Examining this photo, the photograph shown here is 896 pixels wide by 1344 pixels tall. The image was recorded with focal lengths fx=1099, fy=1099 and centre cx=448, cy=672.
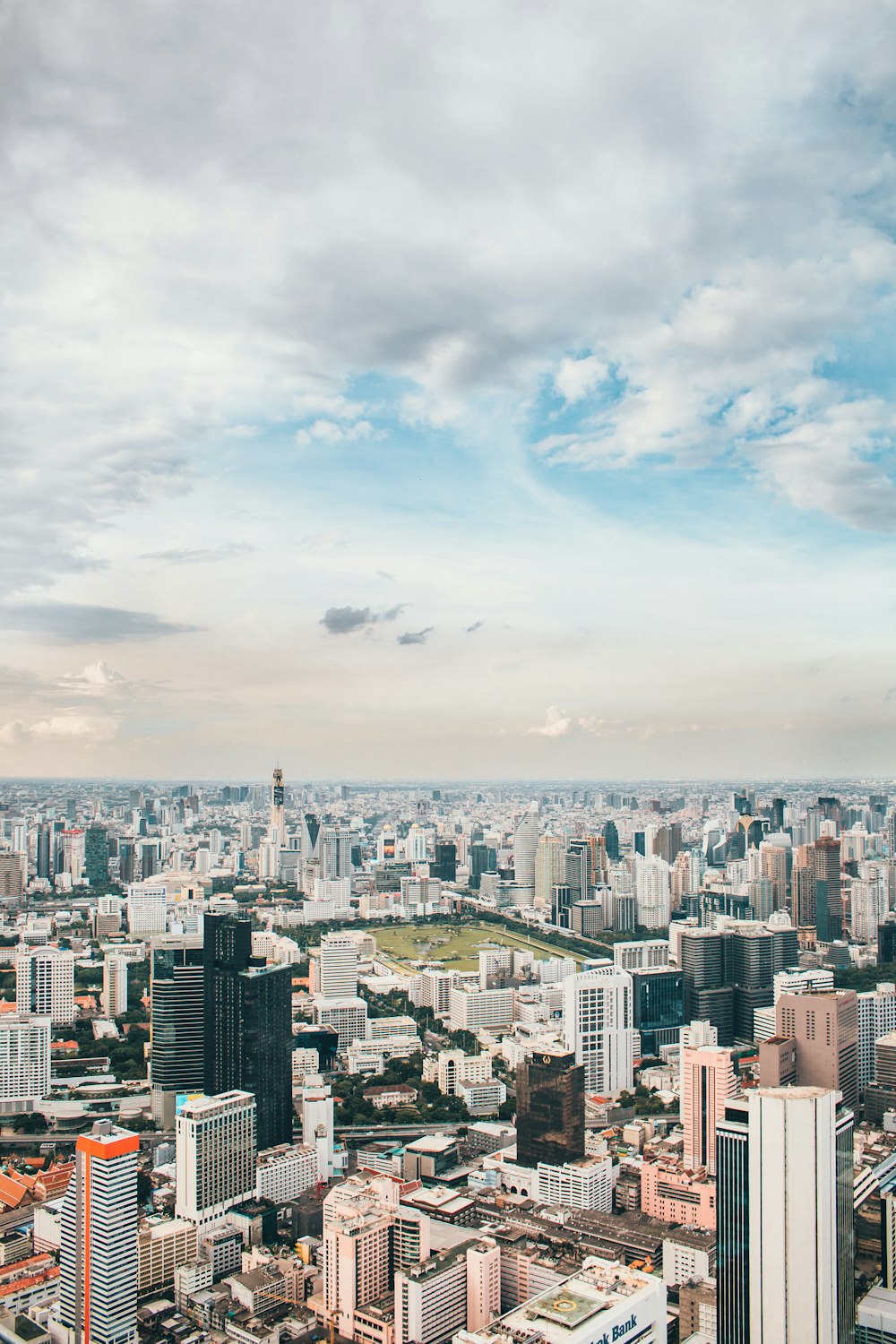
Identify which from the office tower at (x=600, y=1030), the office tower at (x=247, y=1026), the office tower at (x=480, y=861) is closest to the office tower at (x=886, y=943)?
the office tower at (x=600, y=1030)

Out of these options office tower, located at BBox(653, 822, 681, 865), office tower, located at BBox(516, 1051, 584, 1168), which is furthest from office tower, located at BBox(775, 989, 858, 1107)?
office tower, located at BBox(653, 822, 681, 865)

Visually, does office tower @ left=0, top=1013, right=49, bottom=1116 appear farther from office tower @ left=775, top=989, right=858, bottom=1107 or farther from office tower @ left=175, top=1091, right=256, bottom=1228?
office tower @ left=775, top=989, right=858, bottom=1107

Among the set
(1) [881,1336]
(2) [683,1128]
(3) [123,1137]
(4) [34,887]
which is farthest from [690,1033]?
(4) [34,887]

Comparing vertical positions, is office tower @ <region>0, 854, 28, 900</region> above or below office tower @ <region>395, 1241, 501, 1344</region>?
above

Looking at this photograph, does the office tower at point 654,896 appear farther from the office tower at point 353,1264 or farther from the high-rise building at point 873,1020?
the office tower at point 353,1264

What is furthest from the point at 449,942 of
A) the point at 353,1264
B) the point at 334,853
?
the point at 353,1264

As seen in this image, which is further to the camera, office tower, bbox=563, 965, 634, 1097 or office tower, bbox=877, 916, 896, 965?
office tower, bbox=877, 916, 896, 965
